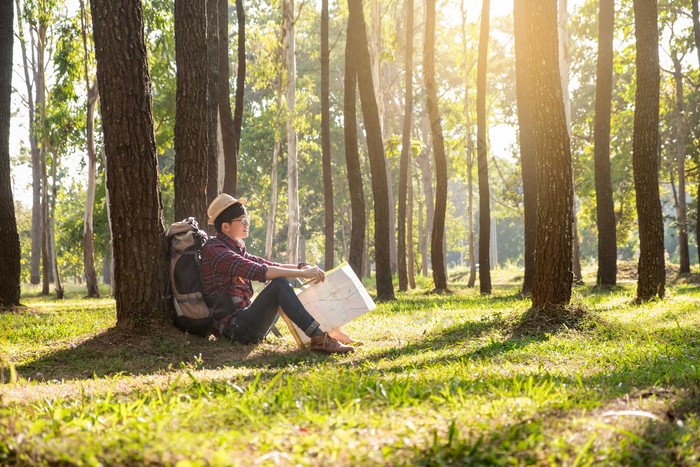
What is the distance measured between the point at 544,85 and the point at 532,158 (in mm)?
6891

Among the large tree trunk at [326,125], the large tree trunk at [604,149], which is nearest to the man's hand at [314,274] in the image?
the large tree trunk at [604,149]

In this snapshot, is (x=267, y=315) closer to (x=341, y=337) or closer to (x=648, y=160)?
(x=341, y=337)

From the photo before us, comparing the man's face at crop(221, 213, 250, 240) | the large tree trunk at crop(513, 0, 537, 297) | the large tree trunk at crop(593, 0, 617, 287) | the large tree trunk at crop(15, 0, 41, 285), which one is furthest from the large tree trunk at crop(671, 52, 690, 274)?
the large tree trunk at crop(15, 0, 41, 285)

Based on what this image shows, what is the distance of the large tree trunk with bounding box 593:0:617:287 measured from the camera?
15125 mm

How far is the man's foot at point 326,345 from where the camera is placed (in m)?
6.59

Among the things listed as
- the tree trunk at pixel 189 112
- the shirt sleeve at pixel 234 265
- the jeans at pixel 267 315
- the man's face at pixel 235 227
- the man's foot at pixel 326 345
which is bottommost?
the man's foot at pixel 326 345

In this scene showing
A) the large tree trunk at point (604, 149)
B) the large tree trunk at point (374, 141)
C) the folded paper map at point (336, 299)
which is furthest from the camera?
the large tree trunk at point (604, 149)

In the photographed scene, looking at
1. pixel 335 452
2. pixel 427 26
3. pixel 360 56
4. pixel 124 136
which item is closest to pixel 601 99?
pixel 427 26

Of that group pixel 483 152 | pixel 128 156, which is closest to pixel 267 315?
pixel 128 156

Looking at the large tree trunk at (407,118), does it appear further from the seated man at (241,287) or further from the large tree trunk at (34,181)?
the large tree trunk at (34,181)

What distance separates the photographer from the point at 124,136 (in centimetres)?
687

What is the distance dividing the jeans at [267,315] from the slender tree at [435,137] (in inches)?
379

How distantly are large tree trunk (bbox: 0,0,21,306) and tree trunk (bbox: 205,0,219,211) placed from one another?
3.81m

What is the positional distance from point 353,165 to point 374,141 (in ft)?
2.45
